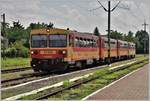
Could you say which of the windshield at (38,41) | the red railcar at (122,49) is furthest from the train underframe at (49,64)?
the red railcar at (122,49)

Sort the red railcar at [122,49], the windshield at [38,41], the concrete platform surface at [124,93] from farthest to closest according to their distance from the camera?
the red railcar at [122,49] → the windshield at [38,41] → the concrete platform surface at [124,93]

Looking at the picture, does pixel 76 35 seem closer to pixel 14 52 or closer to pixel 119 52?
pixel 119 52

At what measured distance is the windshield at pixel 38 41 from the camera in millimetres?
30048

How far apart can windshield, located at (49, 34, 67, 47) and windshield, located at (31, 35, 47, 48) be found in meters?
0.38

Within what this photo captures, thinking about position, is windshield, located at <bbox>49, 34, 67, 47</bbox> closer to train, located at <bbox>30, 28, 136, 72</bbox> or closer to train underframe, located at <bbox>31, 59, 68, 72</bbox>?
train, located at <bbox>30, 28, 136, 72</bbox>

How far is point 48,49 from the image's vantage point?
97.7ft

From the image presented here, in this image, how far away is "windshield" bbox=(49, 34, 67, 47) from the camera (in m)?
29.8

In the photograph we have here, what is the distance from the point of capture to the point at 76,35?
103 feet

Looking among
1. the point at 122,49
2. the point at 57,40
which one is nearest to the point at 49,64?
the point at 57,40

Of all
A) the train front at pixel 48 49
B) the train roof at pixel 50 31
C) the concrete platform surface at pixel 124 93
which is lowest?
the concrete platform surface at pixel 124 93

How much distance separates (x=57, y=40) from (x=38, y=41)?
121 cm

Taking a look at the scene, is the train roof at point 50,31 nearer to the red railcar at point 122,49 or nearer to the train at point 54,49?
the train at point 54,49

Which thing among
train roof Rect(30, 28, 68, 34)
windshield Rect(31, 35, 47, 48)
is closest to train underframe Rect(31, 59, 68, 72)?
windshield Rect(31, 35, 47, 48)

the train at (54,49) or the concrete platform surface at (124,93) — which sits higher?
the train at (54,49)
